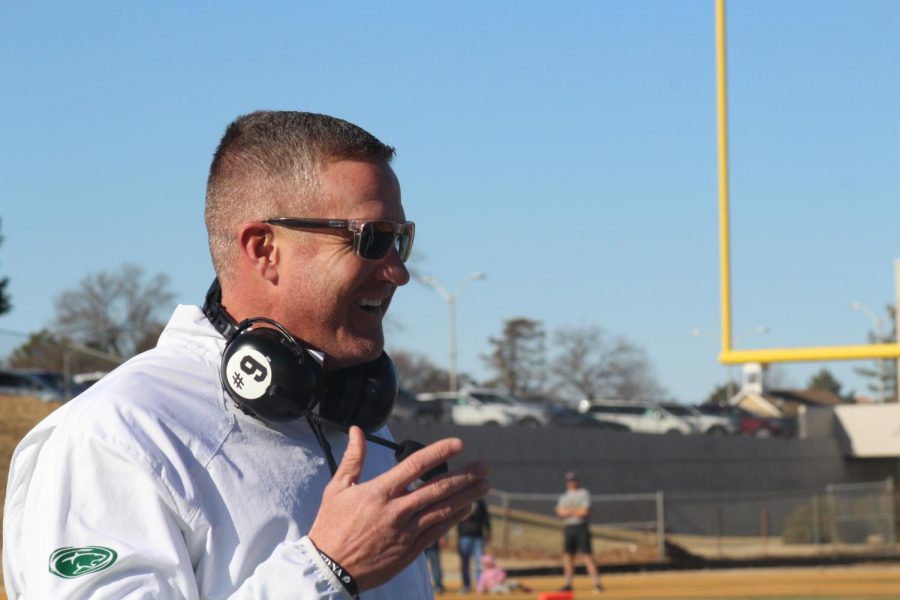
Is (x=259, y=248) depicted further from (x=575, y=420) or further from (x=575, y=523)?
(x=575, y=420)

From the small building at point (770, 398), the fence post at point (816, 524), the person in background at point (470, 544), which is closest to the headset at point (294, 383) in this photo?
the person in background at point (470, 544)

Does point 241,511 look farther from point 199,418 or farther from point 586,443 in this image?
point 586,443

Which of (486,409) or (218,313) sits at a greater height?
(218,313)

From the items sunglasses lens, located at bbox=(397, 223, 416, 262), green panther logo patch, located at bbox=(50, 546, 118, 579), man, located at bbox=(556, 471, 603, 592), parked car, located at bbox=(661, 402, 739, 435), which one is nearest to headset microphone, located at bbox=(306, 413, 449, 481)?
sunglasses lens, located at bbox=(397, 223, 416, 262)

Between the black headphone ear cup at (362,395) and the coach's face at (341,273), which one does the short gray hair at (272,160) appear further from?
the black headphone ear cup at (362,395)

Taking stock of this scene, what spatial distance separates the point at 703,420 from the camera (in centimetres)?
5378

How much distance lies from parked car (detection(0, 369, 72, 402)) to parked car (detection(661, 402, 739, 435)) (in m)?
30.6

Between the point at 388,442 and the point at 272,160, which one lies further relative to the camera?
the point at 388,442

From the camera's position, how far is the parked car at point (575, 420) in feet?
160

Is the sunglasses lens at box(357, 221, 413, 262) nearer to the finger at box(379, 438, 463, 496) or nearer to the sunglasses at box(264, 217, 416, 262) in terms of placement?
the sunglasses at box(264, 217, 416, 262)

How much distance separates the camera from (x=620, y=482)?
1802 inches

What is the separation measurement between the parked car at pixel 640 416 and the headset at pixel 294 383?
49.4 meters

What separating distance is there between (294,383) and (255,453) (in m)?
0.15

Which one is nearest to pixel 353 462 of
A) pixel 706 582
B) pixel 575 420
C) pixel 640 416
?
pixel 706 582
